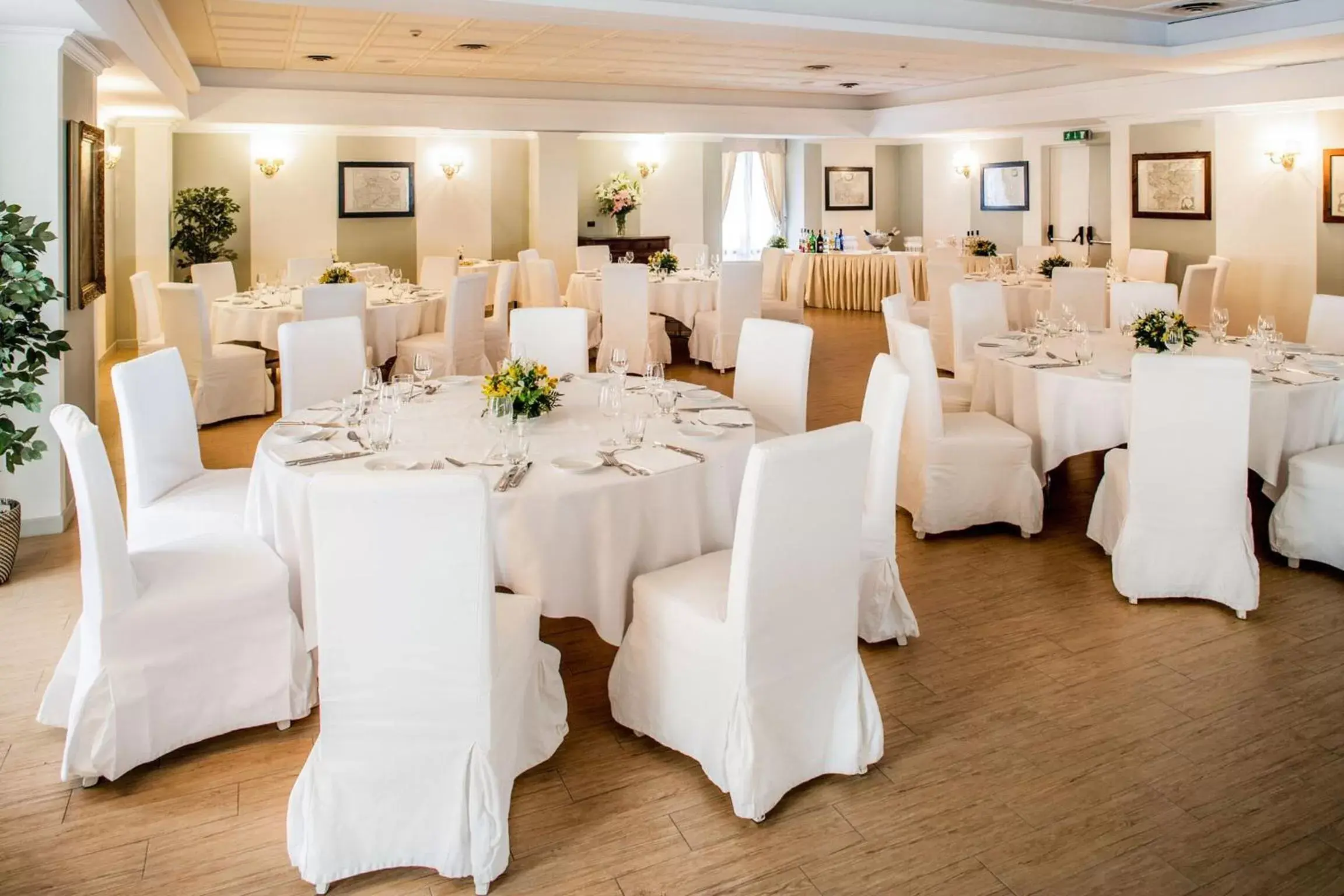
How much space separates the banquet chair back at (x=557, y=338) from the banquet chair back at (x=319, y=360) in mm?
921

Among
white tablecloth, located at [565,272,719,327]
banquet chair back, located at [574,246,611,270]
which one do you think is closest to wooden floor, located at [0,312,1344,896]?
white tablecloth, located at [565,272,719,327]

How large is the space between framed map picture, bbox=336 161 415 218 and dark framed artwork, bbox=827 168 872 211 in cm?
665

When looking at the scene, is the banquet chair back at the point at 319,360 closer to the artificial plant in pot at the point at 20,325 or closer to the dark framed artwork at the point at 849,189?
the artificial plant in pot at the point at 20,325

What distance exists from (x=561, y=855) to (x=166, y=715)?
127cm

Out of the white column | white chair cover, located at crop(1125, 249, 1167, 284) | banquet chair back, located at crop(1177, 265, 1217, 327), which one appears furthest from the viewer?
the white column

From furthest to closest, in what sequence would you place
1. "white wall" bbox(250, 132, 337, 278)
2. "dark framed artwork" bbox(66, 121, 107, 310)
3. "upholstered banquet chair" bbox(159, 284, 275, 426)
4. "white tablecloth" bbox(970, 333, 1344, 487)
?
"white wall" bbox(250, 132, 337, 278)
"upholstered banquet chair" bbox(159, 284, 275, 426)
"dark framed artwork" bbox(66, 121, 107, 310)
"white tablecloth" bbox(970, 333, 1344, 487)

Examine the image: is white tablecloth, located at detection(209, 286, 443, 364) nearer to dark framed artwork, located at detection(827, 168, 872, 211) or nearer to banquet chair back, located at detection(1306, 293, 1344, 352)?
banquet chair back, located at detection(1306, 293, 1344, 352)

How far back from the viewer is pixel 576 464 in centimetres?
332

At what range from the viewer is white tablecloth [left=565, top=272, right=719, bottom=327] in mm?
10109

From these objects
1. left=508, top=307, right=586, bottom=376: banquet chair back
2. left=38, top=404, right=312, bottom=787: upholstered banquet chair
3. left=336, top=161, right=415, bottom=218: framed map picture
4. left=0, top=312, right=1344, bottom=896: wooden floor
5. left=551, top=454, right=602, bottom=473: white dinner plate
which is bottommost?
left=0, top=312, right=1344, bottom=896: wooden floor

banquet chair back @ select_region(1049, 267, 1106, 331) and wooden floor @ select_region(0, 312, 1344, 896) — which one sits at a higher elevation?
banquet chair back @ select_region(1049, 267, 1106, 331)

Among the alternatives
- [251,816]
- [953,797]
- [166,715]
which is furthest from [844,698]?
[166,715]

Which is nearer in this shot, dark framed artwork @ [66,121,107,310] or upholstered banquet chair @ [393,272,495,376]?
dark framed artwork @ [66,121,107,310]

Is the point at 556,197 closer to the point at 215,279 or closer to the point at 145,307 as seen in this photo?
the point at 215,279
